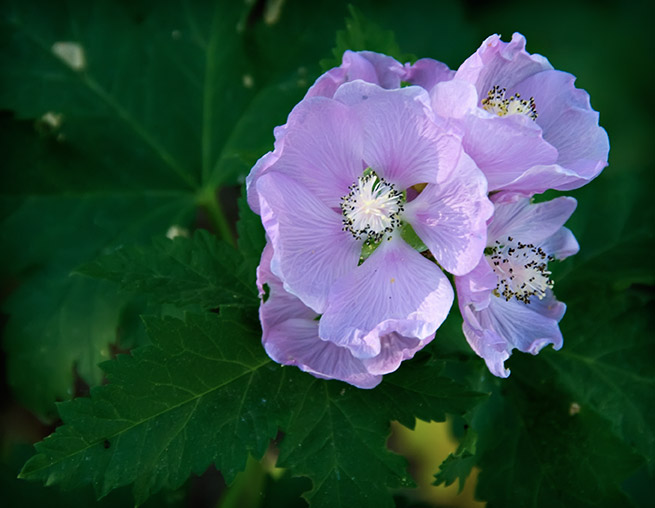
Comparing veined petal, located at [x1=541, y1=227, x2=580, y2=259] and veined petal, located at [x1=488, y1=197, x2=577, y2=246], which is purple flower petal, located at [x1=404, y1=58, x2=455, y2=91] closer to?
veined petal, located at [x1=488, y1=197, x2=577, y2=246]

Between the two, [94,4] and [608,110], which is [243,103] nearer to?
[94,4]

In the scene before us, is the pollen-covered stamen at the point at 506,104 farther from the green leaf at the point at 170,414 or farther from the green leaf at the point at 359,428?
the green leaf at the point at 170,414

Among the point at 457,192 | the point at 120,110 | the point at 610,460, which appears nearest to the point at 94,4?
the point at 120,110

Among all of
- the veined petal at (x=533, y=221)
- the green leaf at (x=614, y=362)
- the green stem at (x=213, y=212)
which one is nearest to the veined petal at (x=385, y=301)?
the veined petal at (x=533, y=221)

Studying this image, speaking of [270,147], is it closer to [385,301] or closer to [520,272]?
[385,301]

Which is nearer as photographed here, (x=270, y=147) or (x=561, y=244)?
(x=561, y=244)

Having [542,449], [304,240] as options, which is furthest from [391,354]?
[542,449]
